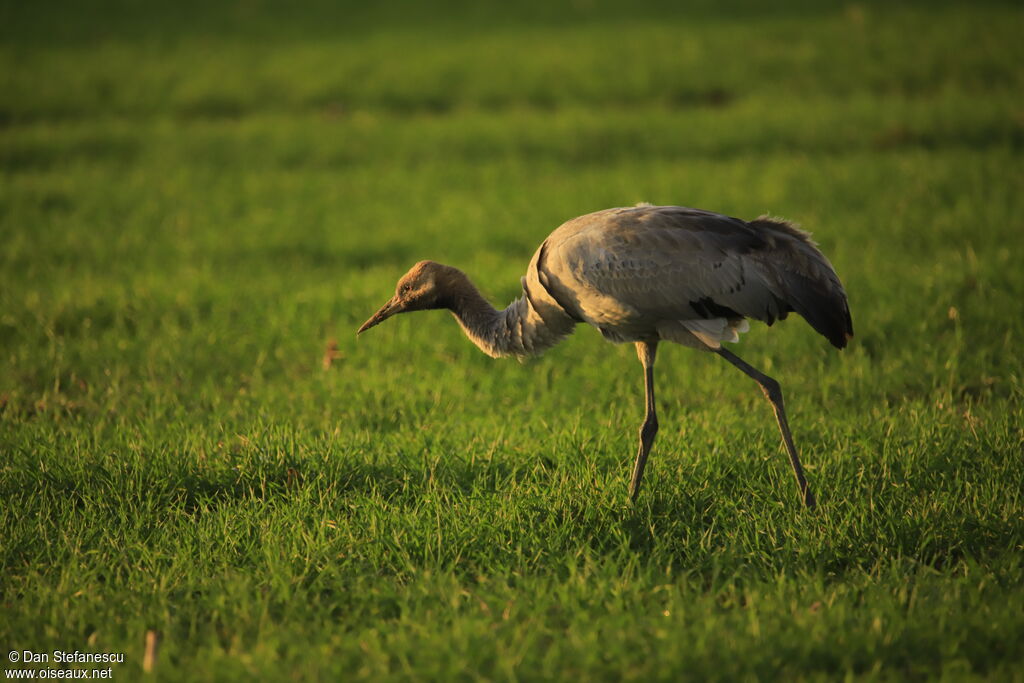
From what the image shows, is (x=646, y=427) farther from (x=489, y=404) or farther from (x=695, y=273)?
(x=489, y=404)

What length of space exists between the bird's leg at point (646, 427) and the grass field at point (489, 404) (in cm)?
9

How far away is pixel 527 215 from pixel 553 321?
183 inches

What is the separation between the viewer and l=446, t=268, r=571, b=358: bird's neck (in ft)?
16.3

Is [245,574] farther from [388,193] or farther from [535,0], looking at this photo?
[535,0]

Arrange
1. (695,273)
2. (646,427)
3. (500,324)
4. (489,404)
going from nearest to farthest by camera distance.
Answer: (695,273) < (646,427) < (500,324) < (489,404)

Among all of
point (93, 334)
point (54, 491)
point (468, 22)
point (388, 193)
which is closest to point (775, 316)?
point (54, 491)

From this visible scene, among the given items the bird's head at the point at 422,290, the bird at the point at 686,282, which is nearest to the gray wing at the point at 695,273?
the bird at the point at 686,282

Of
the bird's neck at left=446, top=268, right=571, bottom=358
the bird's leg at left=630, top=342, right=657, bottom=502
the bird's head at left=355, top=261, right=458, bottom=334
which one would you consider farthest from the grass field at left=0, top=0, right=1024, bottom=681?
the bird's head at left=355, top=261, right=458, bottom=334

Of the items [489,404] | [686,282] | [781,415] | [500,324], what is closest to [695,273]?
[686,282]

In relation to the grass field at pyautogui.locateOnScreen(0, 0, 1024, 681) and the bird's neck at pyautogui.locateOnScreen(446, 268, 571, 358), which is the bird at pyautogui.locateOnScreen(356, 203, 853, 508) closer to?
the bird's neck at pyautogui.locateOnScreen(446, 268, 571, 358)

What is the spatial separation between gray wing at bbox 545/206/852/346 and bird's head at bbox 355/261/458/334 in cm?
78

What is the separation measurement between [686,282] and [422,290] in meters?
1.43

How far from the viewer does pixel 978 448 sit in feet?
15.3

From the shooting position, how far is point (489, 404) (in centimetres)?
589
